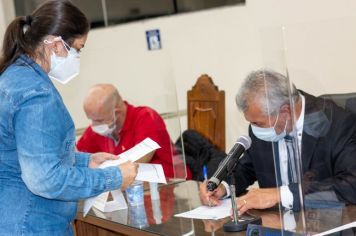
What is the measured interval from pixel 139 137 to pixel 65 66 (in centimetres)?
148

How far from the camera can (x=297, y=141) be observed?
1654 mm

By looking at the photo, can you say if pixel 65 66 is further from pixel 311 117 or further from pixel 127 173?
pixel 311 117

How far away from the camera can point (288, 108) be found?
164cm

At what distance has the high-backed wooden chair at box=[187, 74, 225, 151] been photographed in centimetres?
335

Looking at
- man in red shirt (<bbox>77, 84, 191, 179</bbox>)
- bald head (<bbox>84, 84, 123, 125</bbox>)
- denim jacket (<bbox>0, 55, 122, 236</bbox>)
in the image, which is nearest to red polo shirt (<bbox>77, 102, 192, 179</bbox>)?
man in red shirt (<bbox>77, 84, 191, 179</bbox>)

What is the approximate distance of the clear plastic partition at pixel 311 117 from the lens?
5.29 feet

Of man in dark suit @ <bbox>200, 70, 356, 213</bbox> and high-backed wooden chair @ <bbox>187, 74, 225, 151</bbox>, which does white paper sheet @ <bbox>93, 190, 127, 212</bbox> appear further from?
high-backed wooden chair @ <bbox>187, 74, 225, 151</bbox>

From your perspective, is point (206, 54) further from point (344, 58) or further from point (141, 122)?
point (344, 58)

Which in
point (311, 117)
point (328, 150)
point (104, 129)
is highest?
point (311, 117)

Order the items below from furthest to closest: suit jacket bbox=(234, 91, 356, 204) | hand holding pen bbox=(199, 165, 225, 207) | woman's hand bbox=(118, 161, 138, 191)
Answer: hand holding pen bbox=(199, 165, 225, 207) → suit jacket bbox=(234, 91, 356, 204) → woman's hand bbox=(118, 161, 138, 191)

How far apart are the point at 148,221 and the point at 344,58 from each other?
2.95 ft

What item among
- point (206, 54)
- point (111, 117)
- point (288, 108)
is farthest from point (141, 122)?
point (288, 108)

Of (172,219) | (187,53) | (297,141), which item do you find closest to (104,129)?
(187,53)

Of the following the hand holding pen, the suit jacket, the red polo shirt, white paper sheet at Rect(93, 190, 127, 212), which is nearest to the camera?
the suit jacket
